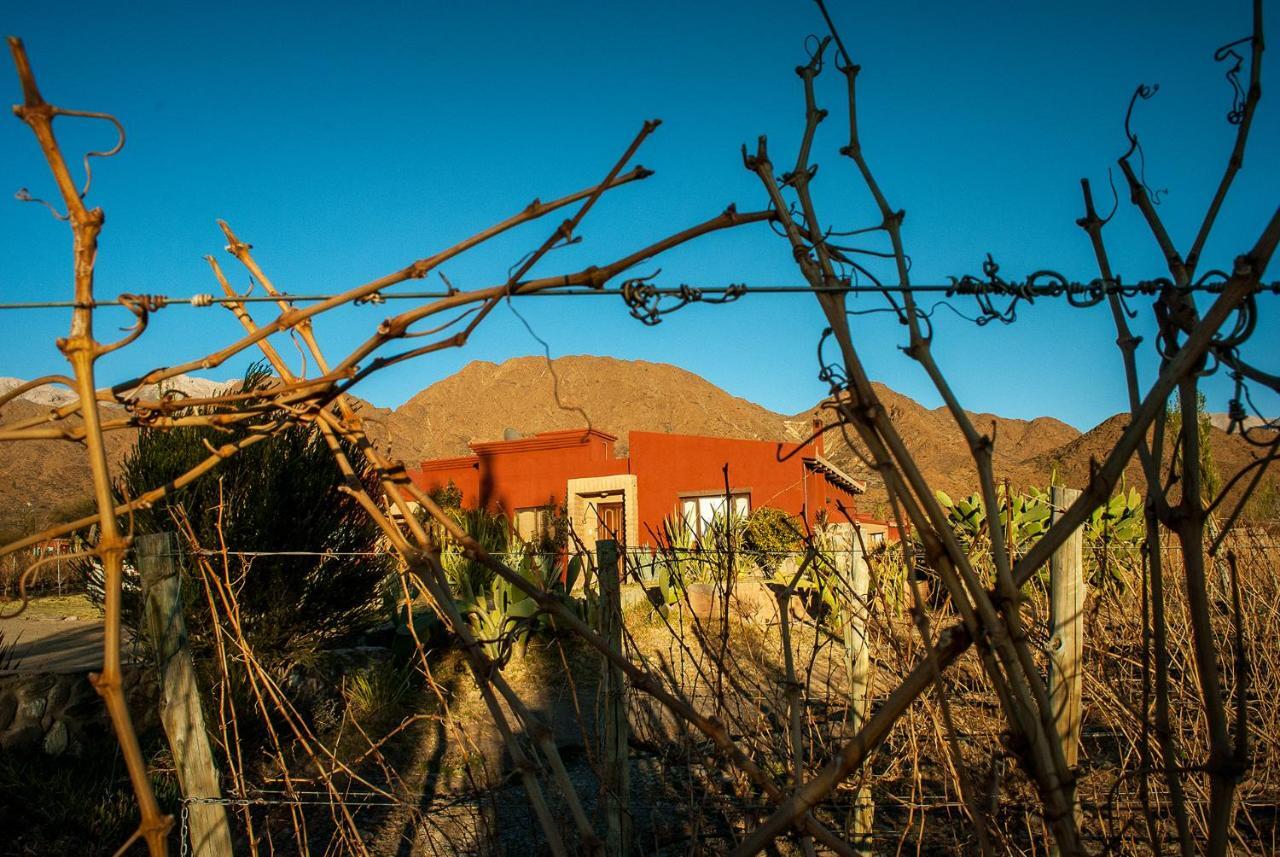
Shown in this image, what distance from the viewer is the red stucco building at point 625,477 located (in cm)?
1675

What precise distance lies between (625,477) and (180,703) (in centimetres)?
1436

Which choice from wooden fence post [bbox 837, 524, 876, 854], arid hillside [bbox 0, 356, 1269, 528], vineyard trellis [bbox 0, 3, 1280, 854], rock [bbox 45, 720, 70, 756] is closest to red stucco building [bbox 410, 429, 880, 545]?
rock [bbox 45, 720, 70, 756]

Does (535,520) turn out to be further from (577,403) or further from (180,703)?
(577,403)

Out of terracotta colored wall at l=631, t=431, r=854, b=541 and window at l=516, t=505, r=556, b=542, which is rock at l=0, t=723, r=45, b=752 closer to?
window at l=516, t=505, r=556, b=542

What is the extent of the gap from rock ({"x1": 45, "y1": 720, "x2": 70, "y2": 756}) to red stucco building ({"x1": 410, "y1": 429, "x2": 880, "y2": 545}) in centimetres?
1054

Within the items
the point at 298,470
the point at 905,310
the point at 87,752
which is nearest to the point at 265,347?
the point at 905,310

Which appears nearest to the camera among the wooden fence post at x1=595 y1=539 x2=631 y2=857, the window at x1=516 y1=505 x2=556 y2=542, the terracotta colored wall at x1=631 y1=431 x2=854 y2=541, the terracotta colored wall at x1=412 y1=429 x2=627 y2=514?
the wooden fence post at x1=595 y1=539 x2=631 y2=857

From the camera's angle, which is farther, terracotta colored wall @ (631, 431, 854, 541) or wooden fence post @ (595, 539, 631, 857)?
terracotta colored wall @ (631, 431, 854, 541)

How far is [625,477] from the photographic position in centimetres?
1667

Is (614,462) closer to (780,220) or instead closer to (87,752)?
→ (87,752)

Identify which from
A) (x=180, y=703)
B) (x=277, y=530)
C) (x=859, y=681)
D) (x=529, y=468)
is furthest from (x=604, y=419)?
(x=180, y=703)

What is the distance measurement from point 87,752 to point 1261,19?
284 inches

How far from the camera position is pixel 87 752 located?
5996 millimetres

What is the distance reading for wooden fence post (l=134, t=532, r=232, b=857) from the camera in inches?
89.2
